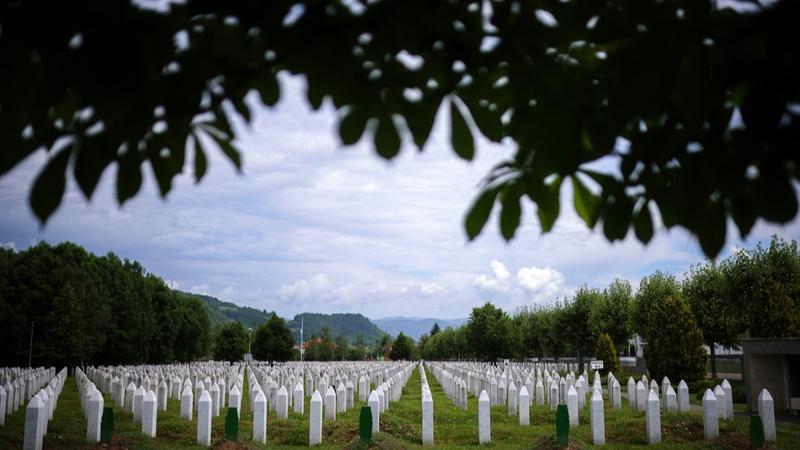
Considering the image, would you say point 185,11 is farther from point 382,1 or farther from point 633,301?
point 633,301

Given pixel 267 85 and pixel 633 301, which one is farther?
pixel 633 301

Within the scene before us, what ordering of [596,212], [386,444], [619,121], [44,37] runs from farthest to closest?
1. [386,444]
2. [596,212]
3. [619,121]
4. [44,37]

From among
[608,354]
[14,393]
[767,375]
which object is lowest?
[608,354]

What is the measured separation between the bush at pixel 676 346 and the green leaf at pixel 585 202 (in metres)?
28.1

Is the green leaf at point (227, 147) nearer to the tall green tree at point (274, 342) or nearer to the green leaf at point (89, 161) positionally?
the green leaf at point (89, 161)

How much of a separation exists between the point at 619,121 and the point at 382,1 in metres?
0.70

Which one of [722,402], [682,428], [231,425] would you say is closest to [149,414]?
[231,425]

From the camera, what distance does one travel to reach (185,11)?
1549 millimetres

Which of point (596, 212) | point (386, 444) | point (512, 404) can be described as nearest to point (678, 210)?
point (596, 212)

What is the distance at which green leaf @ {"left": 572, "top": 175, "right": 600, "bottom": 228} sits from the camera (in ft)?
6.73

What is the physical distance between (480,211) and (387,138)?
1.49 feet

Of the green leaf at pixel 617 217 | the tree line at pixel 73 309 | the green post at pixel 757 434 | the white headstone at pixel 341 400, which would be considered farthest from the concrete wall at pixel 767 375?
the tree line at pixel 73 309

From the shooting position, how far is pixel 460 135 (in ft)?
5.82

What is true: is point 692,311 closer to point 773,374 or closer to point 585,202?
point 773,374
